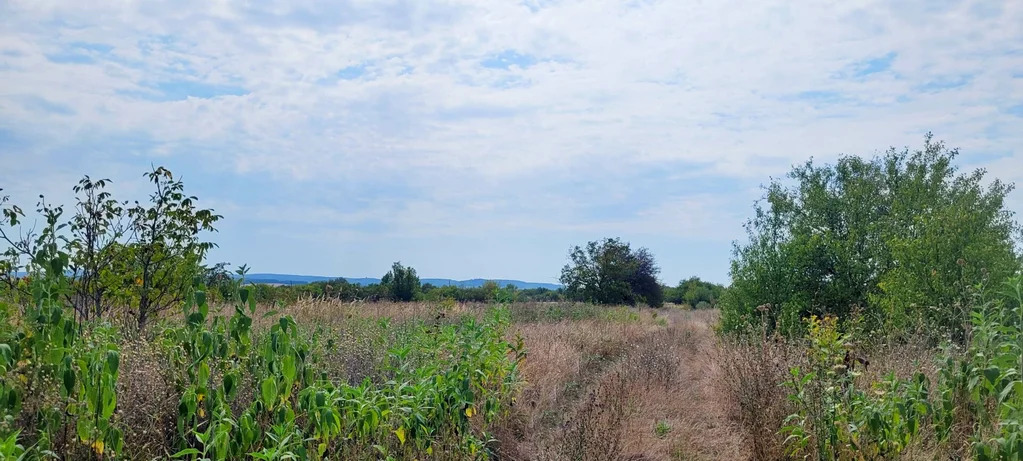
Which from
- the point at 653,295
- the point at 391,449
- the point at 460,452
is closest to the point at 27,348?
the point at 391,449

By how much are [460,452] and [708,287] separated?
62479 millimetres

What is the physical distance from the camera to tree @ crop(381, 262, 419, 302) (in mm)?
28812

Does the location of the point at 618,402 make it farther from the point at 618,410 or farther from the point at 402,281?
the point at 402,281

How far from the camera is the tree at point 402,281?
2881 centimetres

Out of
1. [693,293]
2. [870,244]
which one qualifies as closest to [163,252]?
[870,244]

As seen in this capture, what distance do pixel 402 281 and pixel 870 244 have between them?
693 inches

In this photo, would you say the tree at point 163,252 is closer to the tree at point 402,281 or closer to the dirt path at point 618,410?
the dirt path at point 618,410

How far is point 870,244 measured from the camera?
1719cm

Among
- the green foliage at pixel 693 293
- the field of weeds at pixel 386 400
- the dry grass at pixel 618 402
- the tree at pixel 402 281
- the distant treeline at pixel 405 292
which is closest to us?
the field of weeds at pixel 386 400

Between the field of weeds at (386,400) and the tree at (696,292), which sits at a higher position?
the tree at (696,292)

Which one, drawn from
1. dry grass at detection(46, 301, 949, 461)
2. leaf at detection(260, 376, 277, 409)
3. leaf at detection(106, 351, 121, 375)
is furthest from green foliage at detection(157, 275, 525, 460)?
leaf at detection(106, 351, 121, 375)

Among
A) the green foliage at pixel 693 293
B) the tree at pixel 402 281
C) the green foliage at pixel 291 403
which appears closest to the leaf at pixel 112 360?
the green foliage at pixel 291 403

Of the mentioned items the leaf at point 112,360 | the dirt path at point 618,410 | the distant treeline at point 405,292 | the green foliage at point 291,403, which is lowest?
the dirt path at point 618,410

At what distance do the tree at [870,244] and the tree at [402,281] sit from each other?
46.5 feet
